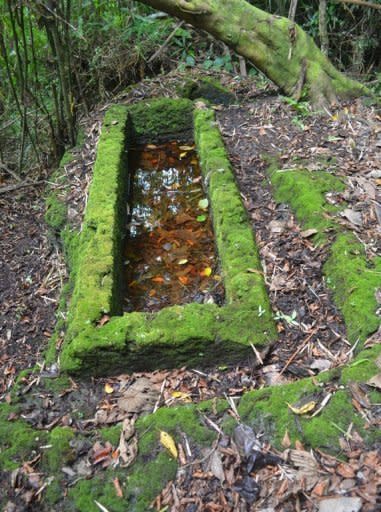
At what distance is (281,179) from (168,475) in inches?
93.9

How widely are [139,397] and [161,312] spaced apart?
1.56 feet

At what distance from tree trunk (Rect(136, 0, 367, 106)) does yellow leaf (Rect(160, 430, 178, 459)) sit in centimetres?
347

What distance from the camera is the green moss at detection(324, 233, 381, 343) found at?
262cm

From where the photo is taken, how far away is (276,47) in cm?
462

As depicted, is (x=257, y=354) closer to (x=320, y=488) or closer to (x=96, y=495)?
(x=320, y=488)

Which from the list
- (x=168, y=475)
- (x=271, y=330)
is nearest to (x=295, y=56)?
(x=271, y=330)

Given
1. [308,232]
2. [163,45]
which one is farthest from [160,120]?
[308,232]

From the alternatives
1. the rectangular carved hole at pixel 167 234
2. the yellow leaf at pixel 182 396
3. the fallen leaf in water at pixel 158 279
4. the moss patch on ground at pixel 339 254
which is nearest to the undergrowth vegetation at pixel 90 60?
the rectangular carved hole at pixel 167 234

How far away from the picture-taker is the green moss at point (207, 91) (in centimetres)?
515

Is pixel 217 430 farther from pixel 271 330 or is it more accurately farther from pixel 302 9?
pixel 302 9

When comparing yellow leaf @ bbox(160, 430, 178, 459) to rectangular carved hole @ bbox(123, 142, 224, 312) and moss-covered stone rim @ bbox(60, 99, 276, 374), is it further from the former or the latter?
rectangular carved hole @ bbox(123, 142, 224, 312)

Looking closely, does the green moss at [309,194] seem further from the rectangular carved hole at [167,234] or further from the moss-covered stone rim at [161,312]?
the rectangular carved hole at [167,234]

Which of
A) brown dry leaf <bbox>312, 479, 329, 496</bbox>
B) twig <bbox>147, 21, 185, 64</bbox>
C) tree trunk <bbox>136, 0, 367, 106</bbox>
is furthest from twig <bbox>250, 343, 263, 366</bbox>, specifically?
twig <bbox>147, 21, 185, 64</bbox>

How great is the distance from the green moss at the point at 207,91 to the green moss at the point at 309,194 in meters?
1.56
